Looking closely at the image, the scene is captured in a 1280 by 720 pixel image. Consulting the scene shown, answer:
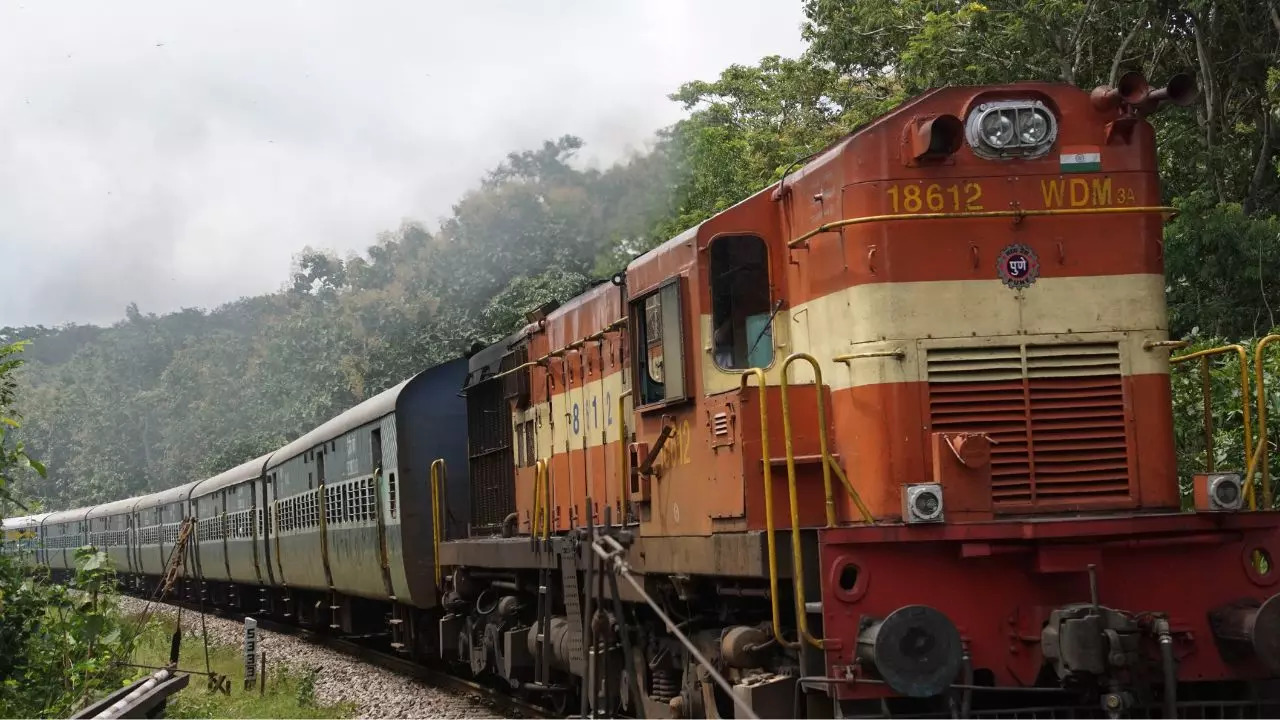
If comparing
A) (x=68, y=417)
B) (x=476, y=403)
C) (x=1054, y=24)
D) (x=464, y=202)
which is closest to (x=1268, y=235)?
(x=1054, y=24)

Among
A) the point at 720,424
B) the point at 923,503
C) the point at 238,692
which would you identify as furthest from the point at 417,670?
the point at 923,503

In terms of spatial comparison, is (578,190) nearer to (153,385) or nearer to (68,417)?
(68,417)

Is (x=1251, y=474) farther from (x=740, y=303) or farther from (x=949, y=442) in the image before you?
(x=740, y=303)

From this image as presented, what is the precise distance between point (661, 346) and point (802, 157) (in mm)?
1574

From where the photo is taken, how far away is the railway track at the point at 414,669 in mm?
12875

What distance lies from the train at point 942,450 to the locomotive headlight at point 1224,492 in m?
0.01

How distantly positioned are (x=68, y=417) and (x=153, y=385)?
9.47 meters

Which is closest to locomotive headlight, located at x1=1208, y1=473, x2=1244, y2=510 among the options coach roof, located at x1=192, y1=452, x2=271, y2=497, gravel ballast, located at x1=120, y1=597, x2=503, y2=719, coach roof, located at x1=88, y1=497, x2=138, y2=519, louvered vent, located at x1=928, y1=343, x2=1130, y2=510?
louvered vent, located at x1=928, y1=343, x2=1130, y2=510

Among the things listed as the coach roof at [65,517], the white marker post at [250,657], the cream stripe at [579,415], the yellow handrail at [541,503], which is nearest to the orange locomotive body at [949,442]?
the cream stripe at [579,415]

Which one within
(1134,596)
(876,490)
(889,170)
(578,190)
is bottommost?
(1134,596)

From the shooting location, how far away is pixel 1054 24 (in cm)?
1956

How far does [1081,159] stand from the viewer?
711 centimetres

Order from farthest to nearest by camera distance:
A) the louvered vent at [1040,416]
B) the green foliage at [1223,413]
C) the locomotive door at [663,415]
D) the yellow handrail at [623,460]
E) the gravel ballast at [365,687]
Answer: the gravel ballast at [365,687] < the green foliage at [1223,413] < the yellow handrail at [623,460] < the locomotive door at [663,415] < the louvered vent at [1040,416]

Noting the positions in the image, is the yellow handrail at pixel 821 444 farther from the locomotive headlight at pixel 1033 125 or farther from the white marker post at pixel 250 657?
the white marker post at pixel 250 657
